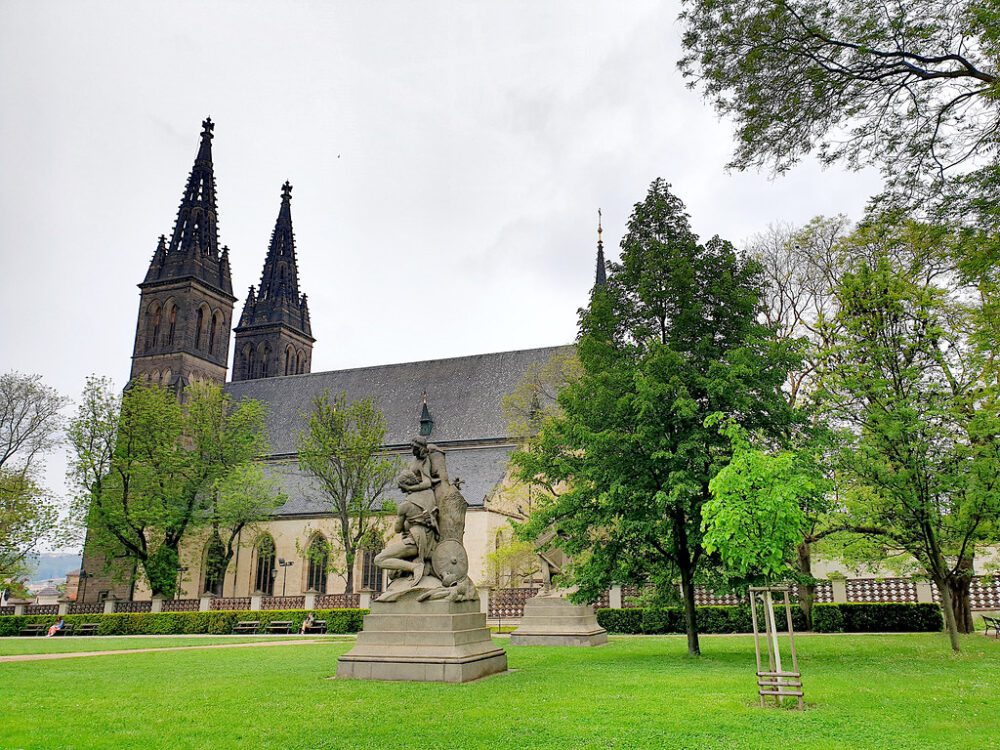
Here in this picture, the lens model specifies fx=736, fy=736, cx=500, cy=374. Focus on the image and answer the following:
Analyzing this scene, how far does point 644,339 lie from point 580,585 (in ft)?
18.3

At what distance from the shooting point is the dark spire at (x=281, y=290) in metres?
71.7

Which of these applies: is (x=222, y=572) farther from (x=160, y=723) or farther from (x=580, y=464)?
(x=160, y=723)

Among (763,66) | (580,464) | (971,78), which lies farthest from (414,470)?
(971,78)

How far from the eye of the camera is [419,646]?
443 inches

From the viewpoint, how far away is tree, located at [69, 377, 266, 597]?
38812mm

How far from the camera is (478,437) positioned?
165 ft

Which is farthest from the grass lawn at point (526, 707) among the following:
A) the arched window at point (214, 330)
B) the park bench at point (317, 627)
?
the arched window at point (214, 330)

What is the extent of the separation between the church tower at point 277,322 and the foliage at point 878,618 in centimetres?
5520

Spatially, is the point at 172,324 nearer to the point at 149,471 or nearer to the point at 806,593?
the point at 149,471

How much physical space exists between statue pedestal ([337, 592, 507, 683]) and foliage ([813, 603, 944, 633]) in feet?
53.9

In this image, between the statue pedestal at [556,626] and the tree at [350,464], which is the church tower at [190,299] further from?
the statue pedestal at [556,626]

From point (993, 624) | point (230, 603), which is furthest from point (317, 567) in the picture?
point (993, 624)

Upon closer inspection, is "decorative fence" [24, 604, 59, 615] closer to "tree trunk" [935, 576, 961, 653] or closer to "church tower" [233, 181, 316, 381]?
"church tower" [233, 181, 316, 381]

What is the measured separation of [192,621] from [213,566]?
592 inches
